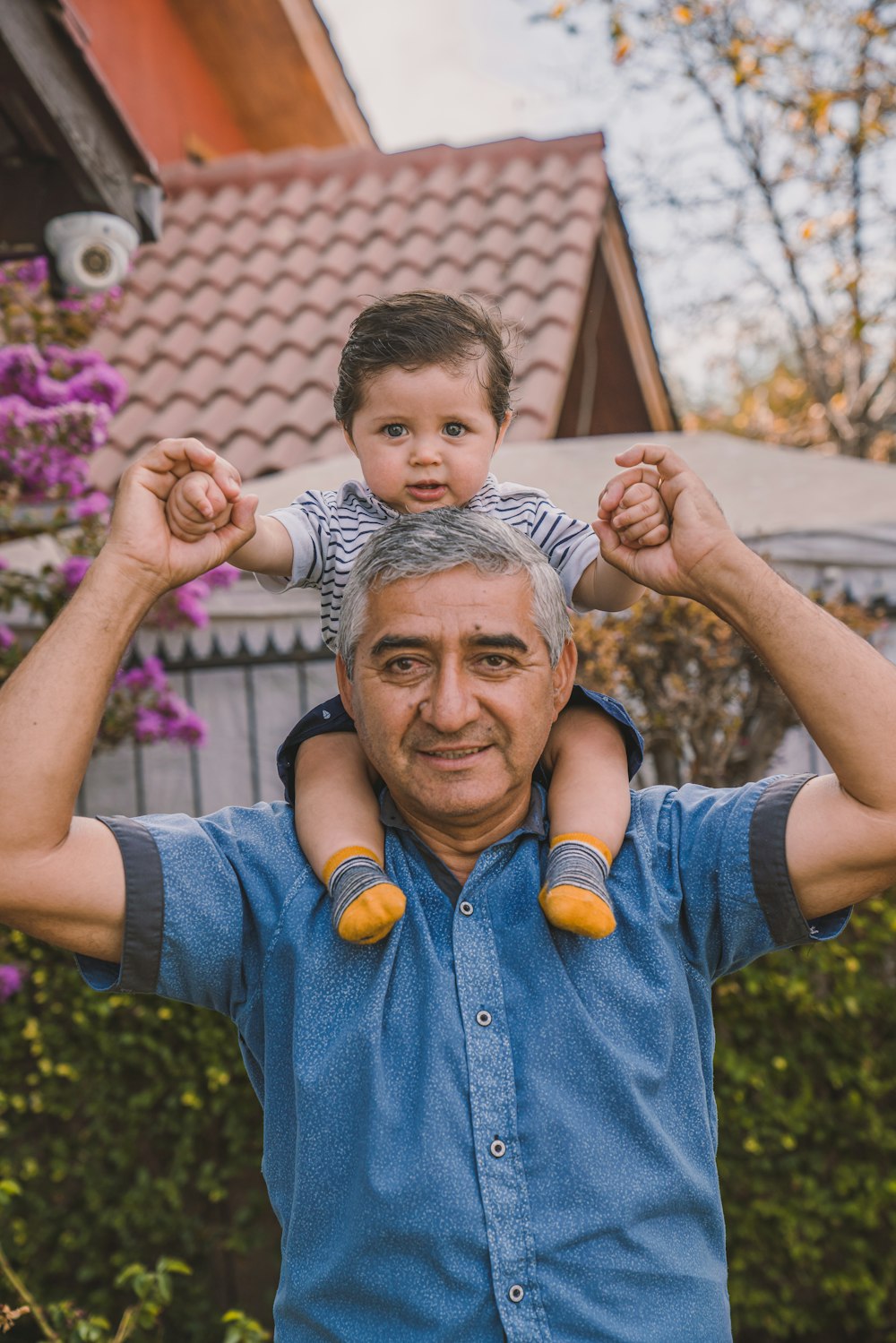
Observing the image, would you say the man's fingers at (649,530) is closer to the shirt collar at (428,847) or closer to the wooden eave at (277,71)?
the shirt collar at (428,847)

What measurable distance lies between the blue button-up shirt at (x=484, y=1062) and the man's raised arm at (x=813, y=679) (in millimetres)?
63

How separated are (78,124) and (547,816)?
252cm

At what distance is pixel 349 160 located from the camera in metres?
9.72

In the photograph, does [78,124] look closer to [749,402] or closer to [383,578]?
[383,578]

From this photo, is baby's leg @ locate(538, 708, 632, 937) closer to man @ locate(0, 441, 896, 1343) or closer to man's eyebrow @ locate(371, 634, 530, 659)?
man @ locate(0, 441, 896, 1343)

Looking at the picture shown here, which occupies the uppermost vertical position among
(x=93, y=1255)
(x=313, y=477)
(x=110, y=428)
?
(x=110, y=428)

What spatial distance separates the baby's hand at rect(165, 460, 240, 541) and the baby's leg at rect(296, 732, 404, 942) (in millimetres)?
468

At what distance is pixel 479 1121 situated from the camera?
1.79m

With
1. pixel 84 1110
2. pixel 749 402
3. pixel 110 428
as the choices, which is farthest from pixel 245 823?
pixel 749 402

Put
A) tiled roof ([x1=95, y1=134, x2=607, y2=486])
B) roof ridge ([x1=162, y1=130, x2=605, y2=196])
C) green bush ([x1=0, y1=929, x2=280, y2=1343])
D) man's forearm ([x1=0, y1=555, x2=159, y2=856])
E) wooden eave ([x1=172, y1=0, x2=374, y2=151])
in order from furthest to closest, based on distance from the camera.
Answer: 1. wooden eave ([x1=172, y1=0, x2=374, y2=151])
2. roof ridge ([x1=162, y1=130, x2=605, y2=196])
3. tiled roof ([x1=95, y1=134, x2=607, y2=486])
4. green bush ([x1=0, y1=929, x2=280, y2=1343])
5. man's forearm ([x1=0, y1=555, x2=159, y2=856])

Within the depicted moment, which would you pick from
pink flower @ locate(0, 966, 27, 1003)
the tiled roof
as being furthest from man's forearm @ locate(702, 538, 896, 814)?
the tiled roof

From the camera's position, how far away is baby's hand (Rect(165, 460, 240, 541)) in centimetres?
190

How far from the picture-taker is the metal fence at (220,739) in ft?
17.2

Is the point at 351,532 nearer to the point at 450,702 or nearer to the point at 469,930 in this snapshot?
the point at 450,702
